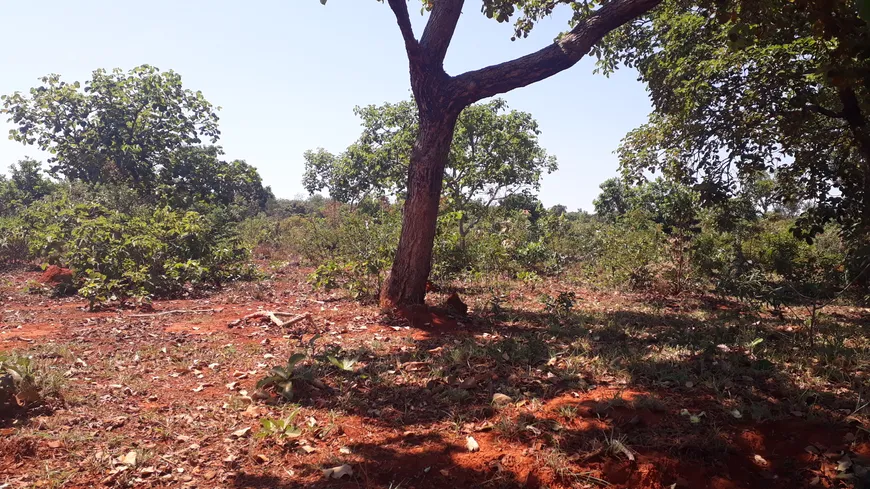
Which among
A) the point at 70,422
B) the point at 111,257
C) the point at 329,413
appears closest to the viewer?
the point at 70,422

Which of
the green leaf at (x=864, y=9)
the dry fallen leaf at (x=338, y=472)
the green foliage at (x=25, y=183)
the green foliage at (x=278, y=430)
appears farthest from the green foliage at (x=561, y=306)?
the green foliage at (x=25, y=183)

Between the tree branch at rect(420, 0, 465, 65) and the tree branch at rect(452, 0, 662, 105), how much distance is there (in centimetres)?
45

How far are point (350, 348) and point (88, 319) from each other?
388cm

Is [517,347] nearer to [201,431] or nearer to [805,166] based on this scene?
[201,431]

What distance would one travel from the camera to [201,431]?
3186 millimetres

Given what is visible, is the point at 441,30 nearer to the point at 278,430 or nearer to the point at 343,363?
the point at 343,363

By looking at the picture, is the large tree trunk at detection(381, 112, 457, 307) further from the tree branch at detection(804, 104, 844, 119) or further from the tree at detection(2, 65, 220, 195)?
the tree at detection(2, 65, 220, 195)

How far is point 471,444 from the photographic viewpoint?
290 cm

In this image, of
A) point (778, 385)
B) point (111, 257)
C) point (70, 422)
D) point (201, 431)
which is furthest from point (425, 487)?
point (111, 257)

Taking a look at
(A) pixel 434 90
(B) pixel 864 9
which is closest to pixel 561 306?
(A) pixel 434 90

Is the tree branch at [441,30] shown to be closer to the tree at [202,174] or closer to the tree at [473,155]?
the tree at [473,155]

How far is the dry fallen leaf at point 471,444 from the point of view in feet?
9.35

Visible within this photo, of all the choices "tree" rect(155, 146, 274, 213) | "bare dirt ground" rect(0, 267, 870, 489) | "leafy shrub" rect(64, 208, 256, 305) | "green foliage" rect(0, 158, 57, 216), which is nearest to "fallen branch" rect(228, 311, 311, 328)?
"bare dirt ground" rect(0, 267, 870, 489)

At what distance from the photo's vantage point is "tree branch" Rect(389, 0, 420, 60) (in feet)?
19.9
